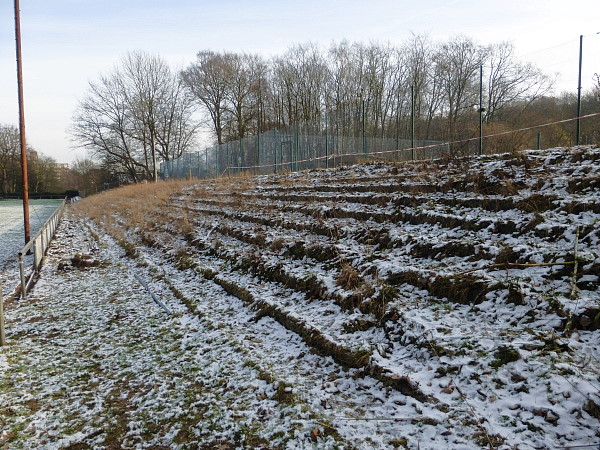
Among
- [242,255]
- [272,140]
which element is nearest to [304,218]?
[242,255]

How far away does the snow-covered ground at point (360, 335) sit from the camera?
10.7 ft

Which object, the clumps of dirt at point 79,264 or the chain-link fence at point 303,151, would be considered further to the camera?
the chain-link fence at point 303,151

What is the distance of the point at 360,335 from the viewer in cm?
472

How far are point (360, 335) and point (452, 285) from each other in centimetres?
131

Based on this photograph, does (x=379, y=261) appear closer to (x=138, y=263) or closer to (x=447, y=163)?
(x=447, y=163)

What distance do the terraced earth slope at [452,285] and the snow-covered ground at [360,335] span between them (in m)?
0.02

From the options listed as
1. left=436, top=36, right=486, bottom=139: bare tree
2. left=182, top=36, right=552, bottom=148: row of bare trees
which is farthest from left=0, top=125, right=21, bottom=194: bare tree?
left=436, top=36, right=486, bottom=139: bare tree

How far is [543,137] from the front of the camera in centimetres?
1517

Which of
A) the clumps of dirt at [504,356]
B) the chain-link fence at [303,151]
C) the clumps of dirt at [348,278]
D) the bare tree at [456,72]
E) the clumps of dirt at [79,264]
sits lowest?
the clumps of dirt at [79,264]

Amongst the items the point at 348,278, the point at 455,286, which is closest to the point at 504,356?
the point at 455,286

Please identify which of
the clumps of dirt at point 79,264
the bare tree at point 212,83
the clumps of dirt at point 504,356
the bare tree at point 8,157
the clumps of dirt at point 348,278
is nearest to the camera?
the clumps of dirt at point 504,356

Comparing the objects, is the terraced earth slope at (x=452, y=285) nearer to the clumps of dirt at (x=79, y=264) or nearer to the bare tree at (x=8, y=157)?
the clumps of dirt at (x=79, y=264)

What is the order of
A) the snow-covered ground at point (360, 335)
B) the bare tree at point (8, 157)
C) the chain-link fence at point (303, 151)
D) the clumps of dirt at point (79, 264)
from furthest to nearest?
the bare tree at point (8, 157)
the chain-link fence at point (303, 151)
the clumps of dirt at point (79, 264)
the snow-covered ground at point (360, 335)


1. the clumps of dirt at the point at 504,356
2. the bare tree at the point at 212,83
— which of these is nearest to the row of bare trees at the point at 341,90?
the bare tree at the point at 212,83
